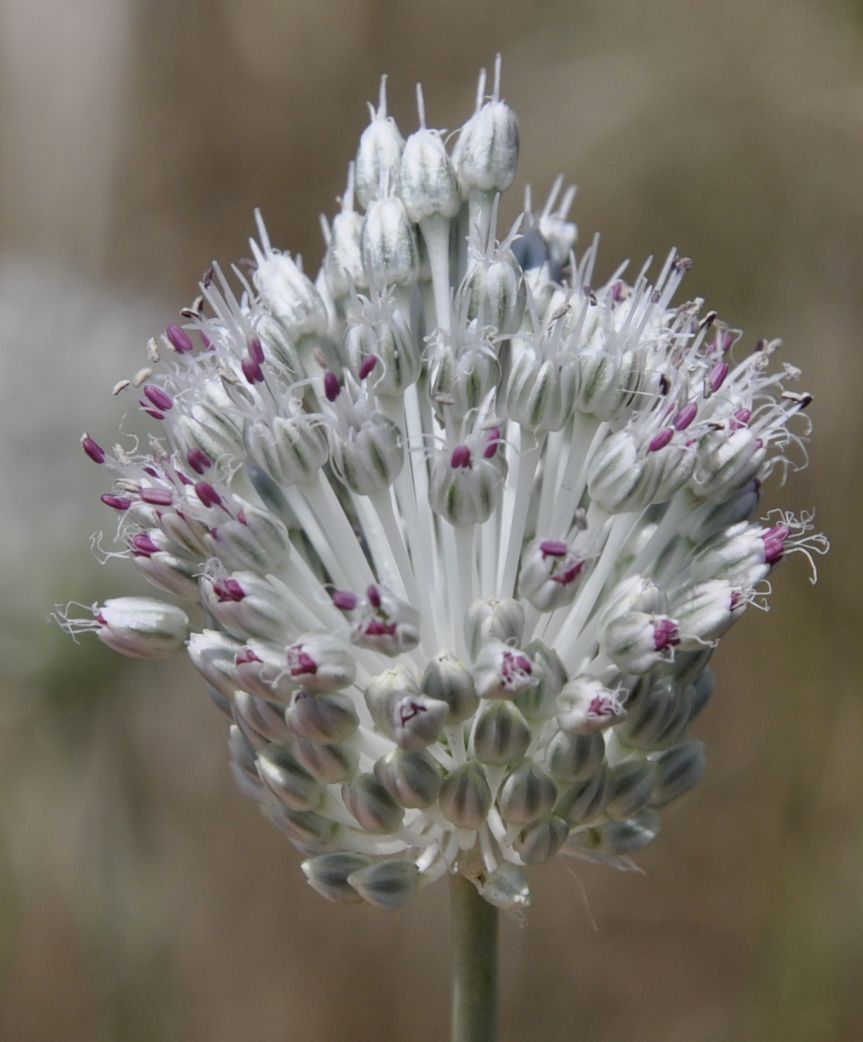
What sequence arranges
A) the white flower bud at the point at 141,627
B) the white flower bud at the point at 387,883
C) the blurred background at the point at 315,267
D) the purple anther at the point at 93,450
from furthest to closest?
the blurred background at the point at 315,267 → the purple anther at the point at 93,450 → the white flower bud at the point at 141,627 → the white flower bud at the point at 387,883

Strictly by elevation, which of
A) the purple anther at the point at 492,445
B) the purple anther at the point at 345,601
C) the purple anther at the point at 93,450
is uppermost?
the purple anther at the point at 93,450

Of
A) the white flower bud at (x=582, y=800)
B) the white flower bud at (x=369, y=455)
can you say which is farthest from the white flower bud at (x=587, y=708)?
the white flower bud at (x=369, y=455)

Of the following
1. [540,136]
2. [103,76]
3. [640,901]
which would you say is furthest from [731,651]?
[103,76]

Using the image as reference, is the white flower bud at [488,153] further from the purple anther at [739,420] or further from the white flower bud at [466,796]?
the white flower bud at [466,796]

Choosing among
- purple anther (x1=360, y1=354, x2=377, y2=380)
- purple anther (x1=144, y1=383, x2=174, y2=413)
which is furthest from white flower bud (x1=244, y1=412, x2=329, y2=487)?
Result: purple anther (x1=144, y1=383, x2=174, y2=413)

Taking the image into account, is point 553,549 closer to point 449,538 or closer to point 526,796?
point 449,538

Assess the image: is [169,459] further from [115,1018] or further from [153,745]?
[153,745]
